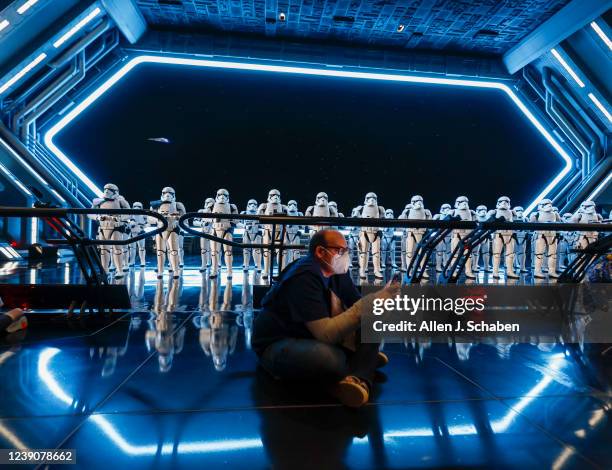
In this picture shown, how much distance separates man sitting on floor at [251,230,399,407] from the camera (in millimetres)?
Result: 2258

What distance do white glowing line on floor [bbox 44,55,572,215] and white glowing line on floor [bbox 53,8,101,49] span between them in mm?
3093

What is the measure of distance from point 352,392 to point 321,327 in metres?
0.41

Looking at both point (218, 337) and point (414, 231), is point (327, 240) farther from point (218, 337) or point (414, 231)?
point (414, 231)

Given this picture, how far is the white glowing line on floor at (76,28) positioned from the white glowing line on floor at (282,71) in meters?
3.09

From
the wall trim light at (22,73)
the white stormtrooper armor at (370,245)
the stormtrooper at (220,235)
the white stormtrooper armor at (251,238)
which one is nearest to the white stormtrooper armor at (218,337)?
the stormtrooper at (220,235)

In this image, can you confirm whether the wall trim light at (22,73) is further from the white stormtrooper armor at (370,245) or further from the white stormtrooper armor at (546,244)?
the white stormtrooper armor at (546,244)

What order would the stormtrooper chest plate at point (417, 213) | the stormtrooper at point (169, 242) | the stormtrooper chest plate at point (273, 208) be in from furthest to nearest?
the stormtrooper chest plate at point (417, 213)
the stormtrooper chest plate at point (273, 208)
the stormtrooper at point (169, 242)

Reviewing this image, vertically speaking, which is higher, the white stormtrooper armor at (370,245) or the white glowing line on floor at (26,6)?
the white glowing line on floor at (26,6)

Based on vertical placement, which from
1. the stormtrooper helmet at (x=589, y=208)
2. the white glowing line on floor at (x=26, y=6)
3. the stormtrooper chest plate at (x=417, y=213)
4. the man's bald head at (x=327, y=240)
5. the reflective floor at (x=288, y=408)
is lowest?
the reflective floor at (x=288, y=408)

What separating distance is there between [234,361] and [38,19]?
40.5 ft

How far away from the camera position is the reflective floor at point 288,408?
1753 millimetres

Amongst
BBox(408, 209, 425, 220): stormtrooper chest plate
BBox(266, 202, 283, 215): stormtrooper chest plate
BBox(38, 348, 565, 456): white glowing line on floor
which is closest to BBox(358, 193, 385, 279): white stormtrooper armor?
BBox(408, 209, 425, 220): stormtrooper chest plate

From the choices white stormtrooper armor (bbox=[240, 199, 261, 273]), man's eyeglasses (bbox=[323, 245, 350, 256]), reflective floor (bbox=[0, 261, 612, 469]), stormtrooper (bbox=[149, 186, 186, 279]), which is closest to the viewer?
reflective floor (bbox=[0, 261, 612, 469])

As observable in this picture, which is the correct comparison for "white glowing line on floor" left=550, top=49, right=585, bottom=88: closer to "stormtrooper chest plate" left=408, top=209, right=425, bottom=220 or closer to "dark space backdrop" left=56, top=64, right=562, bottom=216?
"dark space backdrop" left=56, top=64, right=562, bottom=216
